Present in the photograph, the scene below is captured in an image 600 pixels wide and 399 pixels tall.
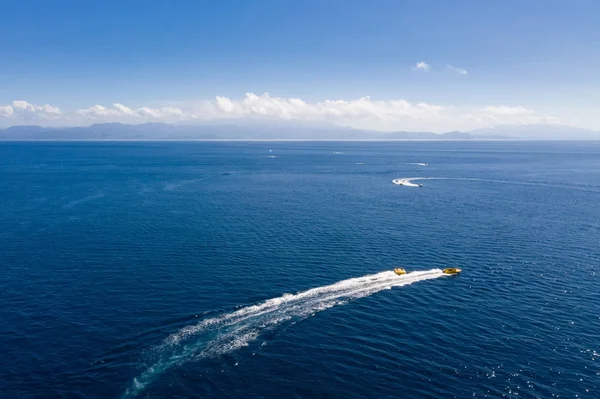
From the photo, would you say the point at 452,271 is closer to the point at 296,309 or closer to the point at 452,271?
the point at 452,271

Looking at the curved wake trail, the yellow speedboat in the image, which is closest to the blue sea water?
the curved wake trail

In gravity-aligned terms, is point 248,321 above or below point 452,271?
below

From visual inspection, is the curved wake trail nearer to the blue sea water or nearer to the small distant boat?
the blue sea water

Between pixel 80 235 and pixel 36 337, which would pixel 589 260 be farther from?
pixel 80 235

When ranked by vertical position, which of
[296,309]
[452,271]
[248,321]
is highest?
[452,271]

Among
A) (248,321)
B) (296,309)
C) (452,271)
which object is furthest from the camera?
(452,271)

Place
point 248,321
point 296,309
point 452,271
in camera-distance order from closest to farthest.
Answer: point 248,321 → point 296,309 → point 452,271

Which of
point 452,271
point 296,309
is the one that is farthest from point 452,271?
point 296,309

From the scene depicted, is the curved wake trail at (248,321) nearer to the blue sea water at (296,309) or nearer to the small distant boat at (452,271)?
the blue sea water at (296,309)
